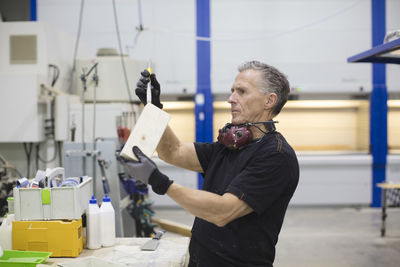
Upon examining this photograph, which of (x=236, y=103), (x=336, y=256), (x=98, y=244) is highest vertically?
(x=236, y=103)

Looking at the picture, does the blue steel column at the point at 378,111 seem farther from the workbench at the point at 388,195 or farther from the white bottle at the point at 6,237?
the white bottle at the point at 6,237

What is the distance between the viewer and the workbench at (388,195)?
4.09 m

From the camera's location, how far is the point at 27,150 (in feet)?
12.5

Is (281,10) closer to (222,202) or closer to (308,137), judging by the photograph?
(308,137)

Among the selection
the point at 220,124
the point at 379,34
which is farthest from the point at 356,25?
the point at 220,124

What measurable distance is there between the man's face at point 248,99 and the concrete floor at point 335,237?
2.24m

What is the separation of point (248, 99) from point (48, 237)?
1103 millimetres

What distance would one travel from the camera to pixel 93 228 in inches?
69.7

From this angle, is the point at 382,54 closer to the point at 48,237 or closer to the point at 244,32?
the point at 48,237

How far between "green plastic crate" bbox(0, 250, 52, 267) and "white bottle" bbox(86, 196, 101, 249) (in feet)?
0.73

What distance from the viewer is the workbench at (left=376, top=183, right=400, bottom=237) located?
161 inches

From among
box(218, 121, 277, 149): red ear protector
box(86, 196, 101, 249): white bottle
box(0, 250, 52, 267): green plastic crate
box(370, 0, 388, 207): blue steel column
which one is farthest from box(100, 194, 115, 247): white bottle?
box(370, 0, 388, 207): blue steel column

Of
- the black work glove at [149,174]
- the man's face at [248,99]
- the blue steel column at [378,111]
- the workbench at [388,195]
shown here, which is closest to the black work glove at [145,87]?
the man's face at [248,99]

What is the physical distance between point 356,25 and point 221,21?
2.01 m
